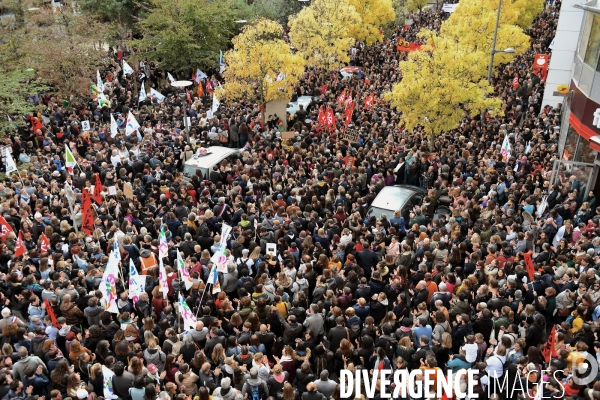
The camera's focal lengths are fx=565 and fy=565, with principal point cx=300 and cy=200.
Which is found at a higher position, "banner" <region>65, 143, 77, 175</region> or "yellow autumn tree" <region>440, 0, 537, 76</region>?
"yellow autumn tree" <region>440, 0, 537, 76</region>

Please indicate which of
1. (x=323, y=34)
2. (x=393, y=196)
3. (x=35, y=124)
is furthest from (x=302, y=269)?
(x=323, y=34)

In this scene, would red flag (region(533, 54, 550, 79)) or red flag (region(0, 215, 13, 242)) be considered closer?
red flag (region(0, 215, 13, 242))

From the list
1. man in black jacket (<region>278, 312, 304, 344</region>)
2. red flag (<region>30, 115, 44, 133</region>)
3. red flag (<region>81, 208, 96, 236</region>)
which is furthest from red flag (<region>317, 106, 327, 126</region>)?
man in black jacket (<region>278, 312, 304, 344</region>)

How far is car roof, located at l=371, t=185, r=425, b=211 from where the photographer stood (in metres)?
15.2

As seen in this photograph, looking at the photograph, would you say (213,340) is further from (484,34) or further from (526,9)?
(526,9)

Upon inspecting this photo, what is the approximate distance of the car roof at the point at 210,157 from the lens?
1794 cm

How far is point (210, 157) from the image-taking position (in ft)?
60.3

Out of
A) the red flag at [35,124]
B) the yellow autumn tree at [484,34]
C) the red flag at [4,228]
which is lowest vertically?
the red flag at [35,124]

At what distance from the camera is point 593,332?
32.0 feet

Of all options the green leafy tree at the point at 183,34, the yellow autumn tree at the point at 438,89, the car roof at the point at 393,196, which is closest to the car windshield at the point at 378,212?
the car roof at the point at 393,196

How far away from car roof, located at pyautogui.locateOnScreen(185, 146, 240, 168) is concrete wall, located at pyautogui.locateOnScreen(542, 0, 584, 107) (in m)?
14.2

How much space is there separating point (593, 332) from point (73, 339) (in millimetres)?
9022

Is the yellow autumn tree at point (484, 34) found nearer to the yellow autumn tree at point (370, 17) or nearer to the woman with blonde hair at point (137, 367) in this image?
the yellow autumn tree at point (370, 17)

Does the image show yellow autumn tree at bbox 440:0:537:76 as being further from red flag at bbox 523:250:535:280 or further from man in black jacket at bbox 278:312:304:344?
man in black jacket at bbox 278:312:304:344
